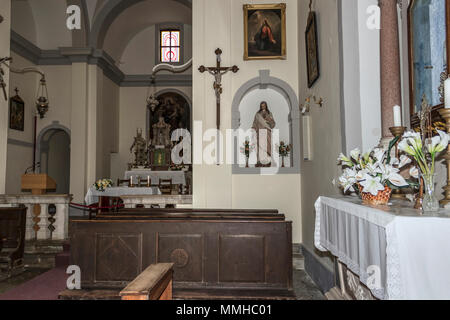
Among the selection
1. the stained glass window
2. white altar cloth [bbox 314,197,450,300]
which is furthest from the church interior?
the stained glass window

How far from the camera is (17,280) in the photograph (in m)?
5.21

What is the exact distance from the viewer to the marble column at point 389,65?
10.8 feet

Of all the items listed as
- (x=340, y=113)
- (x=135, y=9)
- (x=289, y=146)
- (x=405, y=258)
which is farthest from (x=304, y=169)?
(x=135, y=9)

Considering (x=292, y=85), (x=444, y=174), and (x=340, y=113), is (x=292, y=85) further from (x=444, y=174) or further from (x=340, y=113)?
(x=444, y=174)

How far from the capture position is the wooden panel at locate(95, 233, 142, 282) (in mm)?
4426

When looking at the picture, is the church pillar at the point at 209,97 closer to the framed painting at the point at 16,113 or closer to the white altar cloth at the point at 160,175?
the white altar cloth at the point at 160,175

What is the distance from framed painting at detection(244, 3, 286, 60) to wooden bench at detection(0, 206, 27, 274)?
5124 mm

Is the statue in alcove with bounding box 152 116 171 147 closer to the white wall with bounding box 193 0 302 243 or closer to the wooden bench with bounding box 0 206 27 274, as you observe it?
the white wall with bounding box 193 0 302 243

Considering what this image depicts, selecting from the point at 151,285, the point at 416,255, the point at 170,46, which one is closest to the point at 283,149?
the point at 416,255

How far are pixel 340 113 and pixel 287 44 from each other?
3.39 m

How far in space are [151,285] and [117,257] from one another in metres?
3.33

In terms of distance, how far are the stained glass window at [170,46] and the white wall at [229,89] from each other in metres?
7.67

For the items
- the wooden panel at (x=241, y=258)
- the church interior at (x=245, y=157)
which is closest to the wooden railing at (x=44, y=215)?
the church interior at (x=245, y=157)

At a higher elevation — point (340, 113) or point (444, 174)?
point (340, 113)
